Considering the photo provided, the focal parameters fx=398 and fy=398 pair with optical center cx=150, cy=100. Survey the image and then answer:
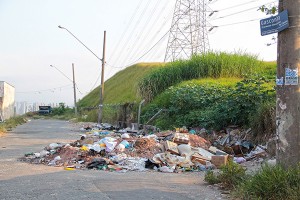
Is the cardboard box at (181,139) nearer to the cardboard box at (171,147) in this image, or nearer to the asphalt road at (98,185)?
the cardboard box at (171,147)

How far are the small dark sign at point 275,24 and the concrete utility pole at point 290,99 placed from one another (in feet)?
0.29

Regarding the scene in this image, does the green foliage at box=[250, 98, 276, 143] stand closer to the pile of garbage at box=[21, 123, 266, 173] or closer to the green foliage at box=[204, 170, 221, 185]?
the pile of garbage at box=[21, 123, 266, 173]

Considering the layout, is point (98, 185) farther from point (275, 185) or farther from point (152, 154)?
point (152, 154)

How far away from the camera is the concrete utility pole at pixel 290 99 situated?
5.74 metres

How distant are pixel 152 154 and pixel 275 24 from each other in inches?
242

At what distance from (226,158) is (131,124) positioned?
14.4 m

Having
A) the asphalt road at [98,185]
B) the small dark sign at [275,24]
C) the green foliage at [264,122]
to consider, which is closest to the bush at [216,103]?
the green foliage at [264,122]

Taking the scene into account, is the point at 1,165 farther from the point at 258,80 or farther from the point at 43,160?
the point at 258,80

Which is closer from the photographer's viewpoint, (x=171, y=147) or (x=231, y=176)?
(x=231, y=176)

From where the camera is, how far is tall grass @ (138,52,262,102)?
23500mm

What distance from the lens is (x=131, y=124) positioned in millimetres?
23938

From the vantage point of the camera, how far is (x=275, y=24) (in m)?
5.93

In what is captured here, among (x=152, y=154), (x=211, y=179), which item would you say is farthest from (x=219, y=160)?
(x=211, y=179)

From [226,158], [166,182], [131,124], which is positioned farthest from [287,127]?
[131,124]
